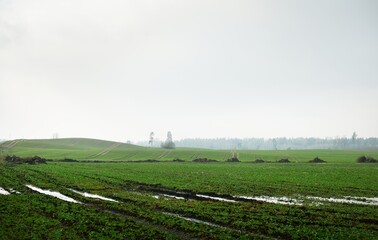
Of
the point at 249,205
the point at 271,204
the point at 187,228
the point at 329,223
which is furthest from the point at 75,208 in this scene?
the point at 329,223

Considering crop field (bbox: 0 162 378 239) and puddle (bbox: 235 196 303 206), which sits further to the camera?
puddle (bbox: 235 196 303 206)

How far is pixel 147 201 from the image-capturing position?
31625mm

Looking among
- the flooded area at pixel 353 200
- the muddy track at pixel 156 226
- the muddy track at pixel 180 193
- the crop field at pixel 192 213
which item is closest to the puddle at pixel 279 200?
the crop field at pixel 192 213

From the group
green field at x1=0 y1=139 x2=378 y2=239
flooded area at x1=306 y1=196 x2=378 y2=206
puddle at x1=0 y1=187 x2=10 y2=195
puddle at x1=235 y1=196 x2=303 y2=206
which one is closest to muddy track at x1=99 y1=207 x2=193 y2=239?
green field at x1=0 y1=139 x2=378 y2=239

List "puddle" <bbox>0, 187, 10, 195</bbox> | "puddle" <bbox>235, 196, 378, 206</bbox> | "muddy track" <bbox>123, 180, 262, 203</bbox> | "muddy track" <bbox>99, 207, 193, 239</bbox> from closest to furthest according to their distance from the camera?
"muddy track" <bbox>99, 207, 193, 239</bbox> → "puddle" <bbox>235, 196, 378, 206</bbox> → "puddle" <bbox>0, 187, 10, 195</bbox> → "muddy track" <bbox>123, 180, 262, 203</bbox>

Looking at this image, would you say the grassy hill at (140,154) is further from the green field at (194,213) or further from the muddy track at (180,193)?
the green field at (194,213)

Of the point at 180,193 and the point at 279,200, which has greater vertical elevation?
the point at 279,200

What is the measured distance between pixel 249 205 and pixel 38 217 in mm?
19679

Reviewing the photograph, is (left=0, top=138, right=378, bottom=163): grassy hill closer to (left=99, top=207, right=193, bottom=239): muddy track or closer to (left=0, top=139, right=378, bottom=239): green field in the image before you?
(left=0, top=139, right=378, bottom=239): green field

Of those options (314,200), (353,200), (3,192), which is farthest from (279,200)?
(3,192)

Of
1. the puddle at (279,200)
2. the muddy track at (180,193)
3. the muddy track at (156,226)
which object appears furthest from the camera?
the muddy track at (180,193)

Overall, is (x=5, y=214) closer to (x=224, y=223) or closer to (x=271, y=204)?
(x=224, y=223)

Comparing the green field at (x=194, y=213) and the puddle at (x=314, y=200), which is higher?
the green field at (x=194, y=213)

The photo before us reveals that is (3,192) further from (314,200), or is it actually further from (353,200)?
(353,200)
